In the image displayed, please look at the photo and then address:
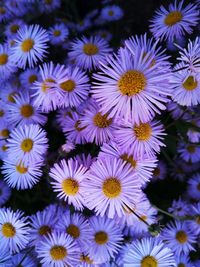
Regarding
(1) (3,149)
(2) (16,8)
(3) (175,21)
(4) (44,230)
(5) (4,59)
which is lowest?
(4) (44,230)

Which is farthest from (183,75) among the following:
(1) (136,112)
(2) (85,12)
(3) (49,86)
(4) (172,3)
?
(2) (85,12)

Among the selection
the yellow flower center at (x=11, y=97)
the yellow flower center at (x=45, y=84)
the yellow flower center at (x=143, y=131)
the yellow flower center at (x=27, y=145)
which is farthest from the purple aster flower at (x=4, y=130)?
the yellow flower center at (x=143, y=131)

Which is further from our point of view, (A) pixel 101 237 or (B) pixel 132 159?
(A) pixel 101 237

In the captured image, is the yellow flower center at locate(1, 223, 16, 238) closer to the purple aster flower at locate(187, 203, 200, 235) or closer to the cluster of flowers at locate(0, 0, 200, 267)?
the cluster of flowers at locate(0, 0, 200, 267)

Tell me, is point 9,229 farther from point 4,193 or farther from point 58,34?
point 58,34

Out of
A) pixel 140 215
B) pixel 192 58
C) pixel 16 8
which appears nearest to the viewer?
pixel 192 58

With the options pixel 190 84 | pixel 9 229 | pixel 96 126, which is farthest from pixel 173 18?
pixel 9 229

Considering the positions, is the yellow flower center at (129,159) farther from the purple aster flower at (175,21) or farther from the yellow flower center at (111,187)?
the purple aster flower at (175,21)
